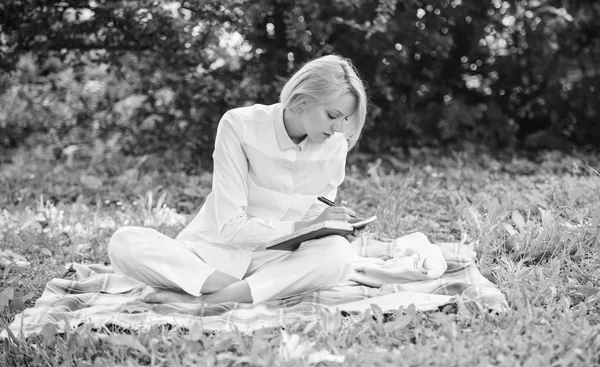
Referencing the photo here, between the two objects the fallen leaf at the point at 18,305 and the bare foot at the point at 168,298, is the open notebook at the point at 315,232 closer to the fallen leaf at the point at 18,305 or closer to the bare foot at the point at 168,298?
the bare foot at the point at 168,298

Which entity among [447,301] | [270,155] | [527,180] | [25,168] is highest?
[270,155]

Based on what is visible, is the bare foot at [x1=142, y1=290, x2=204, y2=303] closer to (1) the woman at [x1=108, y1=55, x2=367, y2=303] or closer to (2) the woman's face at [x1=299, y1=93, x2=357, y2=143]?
(1) the woman at [x1=108, y1=55, x2=367, y2=303]

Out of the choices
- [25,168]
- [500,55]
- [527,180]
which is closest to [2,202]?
[25,168]

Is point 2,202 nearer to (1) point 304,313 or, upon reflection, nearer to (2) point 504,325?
(1) point 304,313

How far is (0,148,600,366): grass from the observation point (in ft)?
7.77

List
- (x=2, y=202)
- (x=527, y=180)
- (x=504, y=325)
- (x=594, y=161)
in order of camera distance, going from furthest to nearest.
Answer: (x=594, y=161) < (x=527, y=180) < (x=2, y=202) < (x=504, y=325)

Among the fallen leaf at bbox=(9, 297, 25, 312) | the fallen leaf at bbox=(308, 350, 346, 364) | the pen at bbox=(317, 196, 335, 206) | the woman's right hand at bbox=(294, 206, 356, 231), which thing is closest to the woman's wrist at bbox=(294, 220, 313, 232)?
the woman's right hand at bbox=(294, 206, 356, 231)

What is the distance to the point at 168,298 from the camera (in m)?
2.93

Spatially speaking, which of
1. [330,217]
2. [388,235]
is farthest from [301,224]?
[388,235]

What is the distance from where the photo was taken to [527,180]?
5051 mm

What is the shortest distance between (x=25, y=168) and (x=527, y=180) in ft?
12.5

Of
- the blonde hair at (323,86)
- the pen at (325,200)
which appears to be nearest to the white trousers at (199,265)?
the pen at (325,200)

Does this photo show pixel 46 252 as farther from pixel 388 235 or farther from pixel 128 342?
pixel 388 235

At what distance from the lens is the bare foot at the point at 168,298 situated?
9.60 ft
